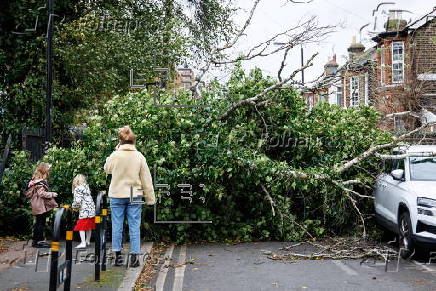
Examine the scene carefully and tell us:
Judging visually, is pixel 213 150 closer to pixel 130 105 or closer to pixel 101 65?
pixel 130 105

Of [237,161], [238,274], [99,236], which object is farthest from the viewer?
[237,161]

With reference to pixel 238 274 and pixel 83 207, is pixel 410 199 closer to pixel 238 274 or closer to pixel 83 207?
pixel 238 274

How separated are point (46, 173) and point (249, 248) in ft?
13.0

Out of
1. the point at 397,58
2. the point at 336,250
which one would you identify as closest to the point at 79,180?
the point at 336,250

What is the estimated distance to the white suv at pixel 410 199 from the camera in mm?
8922

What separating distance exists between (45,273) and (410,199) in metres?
5.69

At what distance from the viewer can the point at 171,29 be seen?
20.3m

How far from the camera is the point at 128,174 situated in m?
7.97

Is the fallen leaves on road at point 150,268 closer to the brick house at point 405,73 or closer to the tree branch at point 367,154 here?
the tree branch at point 367,154

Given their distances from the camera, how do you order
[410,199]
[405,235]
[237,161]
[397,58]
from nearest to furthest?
1. [410,199]
2. [405,235]
3. [237,161]
4. [397,58]

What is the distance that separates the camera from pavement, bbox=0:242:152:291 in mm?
7055

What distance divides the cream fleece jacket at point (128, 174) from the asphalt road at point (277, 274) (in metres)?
1.23

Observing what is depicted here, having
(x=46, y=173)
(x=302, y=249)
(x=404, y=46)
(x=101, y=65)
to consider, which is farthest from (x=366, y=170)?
(x=404, y=46)

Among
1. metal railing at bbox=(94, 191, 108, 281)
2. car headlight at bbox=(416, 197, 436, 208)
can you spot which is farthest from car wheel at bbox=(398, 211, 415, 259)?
metal railing at bbox=(94, 191, 108, 281)
